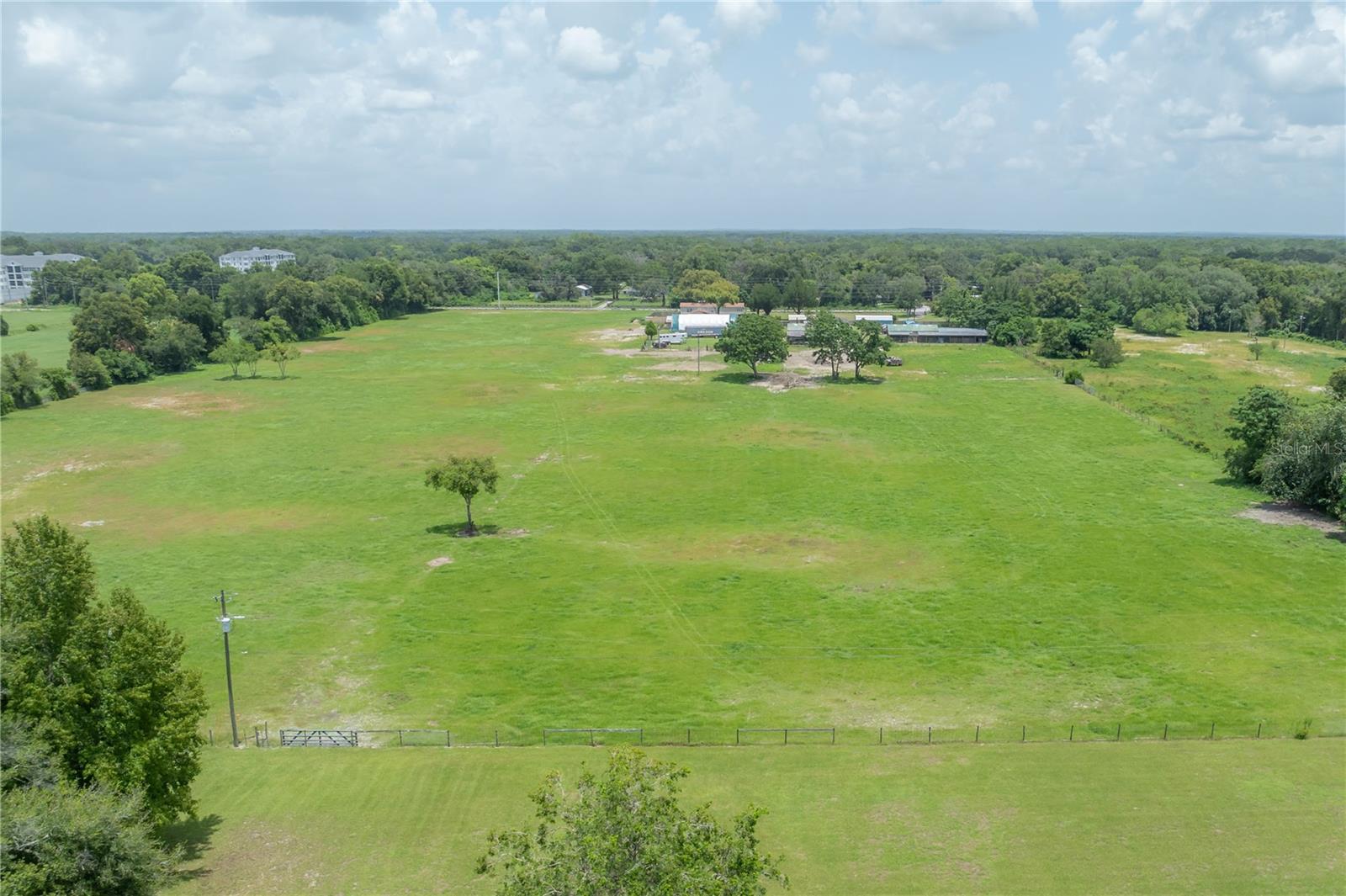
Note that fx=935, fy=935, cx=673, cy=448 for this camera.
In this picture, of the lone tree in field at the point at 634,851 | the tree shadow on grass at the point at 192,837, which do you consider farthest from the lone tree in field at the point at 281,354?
the lone tree in field at the point at 634,851

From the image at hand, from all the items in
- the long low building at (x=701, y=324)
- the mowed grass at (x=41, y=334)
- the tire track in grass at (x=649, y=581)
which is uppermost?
the long low building at (x=701, y=324)

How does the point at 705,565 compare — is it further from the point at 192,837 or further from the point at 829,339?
the point at 829,339

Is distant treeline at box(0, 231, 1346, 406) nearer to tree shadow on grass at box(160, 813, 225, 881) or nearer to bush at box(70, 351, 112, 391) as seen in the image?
bush at box(70, 351, 112, 391)

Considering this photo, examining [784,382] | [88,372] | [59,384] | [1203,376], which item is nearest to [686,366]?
[784,382]

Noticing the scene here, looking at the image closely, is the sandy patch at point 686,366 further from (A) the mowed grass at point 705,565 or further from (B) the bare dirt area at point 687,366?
(A) the mowed grass at point 705,565

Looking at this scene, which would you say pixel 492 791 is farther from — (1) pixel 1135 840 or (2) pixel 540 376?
(2) pixel 540 376
